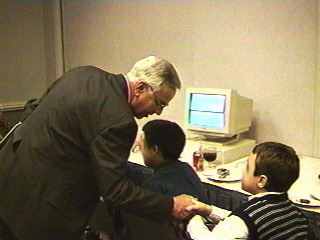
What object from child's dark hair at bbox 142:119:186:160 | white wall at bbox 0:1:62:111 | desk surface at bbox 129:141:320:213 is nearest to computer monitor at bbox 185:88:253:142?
desk surface at bbox 129:141:320:213

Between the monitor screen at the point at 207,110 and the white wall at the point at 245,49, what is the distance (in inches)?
16.8

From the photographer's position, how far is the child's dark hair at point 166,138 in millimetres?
2104

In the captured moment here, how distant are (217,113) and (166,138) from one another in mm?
1007

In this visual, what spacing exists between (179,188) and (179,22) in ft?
6.88

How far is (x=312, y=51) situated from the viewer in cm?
296

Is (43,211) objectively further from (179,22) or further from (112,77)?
(179,22)

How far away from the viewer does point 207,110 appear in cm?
309

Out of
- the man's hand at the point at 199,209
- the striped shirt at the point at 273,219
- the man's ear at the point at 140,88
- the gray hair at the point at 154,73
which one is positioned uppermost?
the gray hair at the point at 154,73

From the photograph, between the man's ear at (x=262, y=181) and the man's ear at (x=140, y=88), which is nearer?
the man's ear at (x=262, y=181)

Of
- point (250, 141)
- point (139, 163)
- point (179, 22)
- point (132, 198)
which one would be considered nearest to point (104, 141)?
point (132, 198)

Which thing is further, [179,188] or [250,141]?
[250,141]

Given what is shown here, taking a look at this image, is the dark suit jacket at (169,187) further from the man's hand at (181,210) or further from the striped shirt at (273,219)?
the striped shirt at (273,219)

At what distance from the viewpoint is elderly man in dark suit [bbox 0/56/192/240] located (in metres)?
1.62

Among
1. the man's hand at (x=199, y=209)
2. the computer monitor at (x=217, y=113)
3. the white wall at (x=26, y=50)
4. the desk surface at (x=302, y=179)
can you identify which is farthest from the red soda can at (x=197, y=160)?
the white wall at (x=26, y=50)
